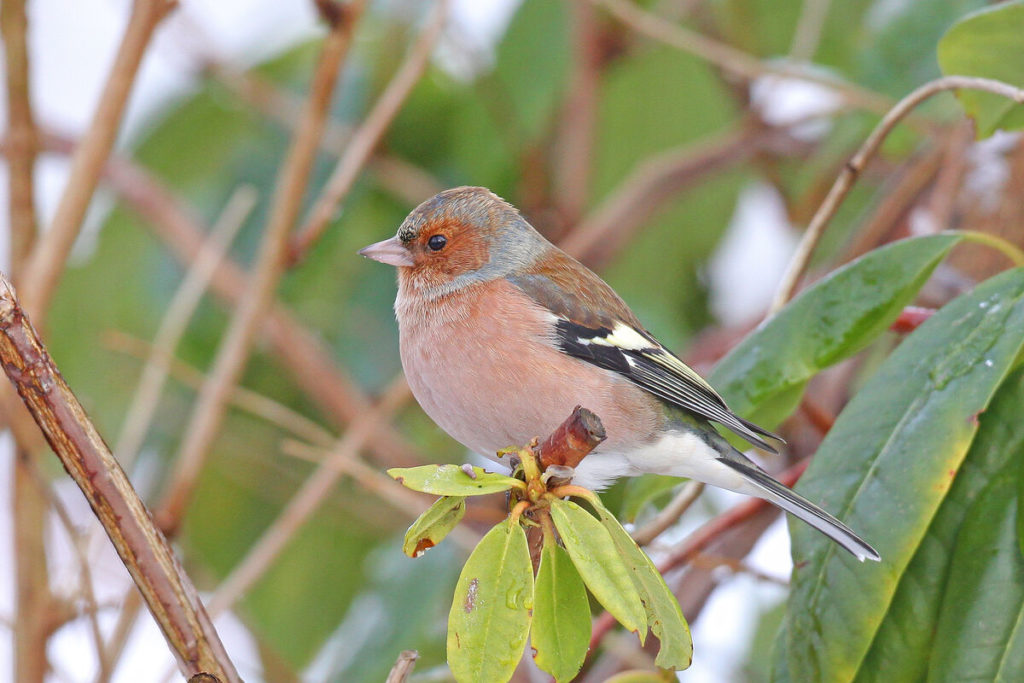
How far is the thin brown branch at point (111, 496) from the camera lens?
139 cm

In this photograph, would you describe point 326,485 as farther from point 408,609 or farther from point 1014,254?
point 1014,254

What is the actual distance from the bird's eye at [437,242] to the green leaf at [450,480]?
4.56ft

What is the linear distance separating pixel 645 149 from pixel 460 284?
2.21m

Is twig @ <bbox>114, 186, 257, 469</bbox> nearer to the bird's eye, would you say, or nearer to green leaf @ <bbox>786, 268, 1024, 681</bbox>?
the bird's eye

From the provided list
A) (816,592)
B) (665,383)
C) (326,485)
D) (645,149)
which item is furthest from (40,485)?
(645,149)

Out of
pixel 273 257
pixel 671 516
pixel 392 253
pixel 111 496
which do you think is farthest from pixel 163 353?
pixel 111 496

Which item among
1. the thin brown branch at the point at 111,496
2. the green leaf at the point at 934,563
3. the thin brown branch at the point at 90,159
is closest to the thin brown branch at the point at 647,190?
the thin brown branch at the point at 90,159

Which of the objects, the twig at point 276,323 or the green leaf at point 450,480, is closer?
the green leaf at point 450,480

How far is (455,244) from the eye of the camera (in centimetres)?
289

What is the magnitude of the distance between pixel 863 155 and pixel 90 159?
174cm

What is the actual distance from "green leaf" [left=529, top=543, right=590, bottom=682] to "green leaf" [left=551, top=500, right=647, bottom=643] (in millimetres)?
63

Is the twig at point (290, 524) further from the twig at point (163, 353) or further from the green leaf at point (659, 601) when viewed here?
the green leaf at point (659, 601)

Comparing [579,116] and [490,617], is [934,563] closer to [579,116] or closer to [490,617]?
[490,617]

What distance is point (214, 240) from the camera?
3309 mm
